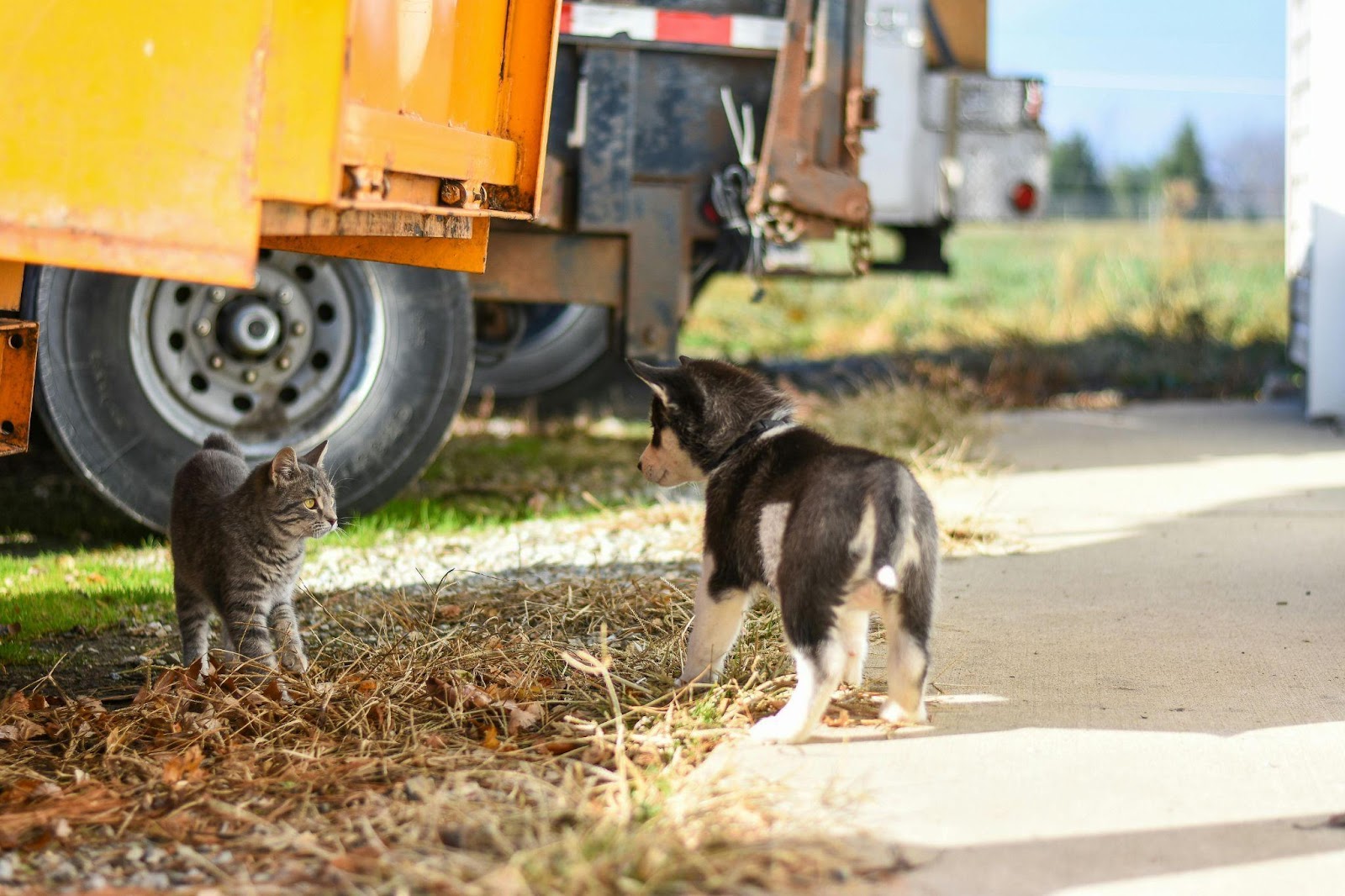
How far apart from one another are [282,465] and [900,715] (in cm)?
203

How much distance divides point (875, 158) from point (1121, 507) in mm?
3564

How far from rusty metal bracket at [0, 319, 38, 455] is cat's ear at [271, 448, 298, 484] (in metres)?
0.71

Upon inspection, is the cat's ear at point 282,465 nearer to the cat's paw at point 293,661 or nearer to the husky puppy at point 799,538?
the cat's paw at point 293,661

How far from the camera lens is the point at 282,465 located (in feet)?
13.6

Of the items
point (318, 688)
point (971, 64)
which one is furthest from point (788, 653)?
point (971, 64)

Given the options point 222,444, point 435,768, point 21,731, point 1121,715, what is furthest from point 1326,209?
point 21,731

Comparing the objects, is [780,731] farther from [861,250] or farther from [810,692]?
[861,250]

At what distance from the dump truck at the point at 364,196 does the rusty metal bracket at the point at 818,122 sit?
0.01 metres

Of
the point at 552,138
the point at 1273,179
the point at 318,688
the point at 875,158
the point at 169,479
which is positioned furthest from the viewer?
the point at 1273,179

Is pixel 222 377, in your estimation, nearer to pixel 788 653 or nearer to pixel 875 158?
pixel 788 653

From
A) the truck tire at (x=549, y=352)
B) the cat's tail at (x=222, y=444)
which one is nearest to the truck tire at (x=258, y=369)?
the cat's tail at (x=222, y=444)

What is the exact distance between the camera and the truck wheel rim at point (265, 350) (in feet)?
18.0

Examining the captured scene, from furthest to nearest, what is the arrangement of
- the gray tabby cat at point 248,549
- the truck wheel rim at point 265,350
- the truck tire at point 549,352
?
the truck tire at point 549,352, the truck wheel rim at point 265,350, the gray tabby cat at point 248,549

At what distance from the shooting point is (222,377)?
5645mm
